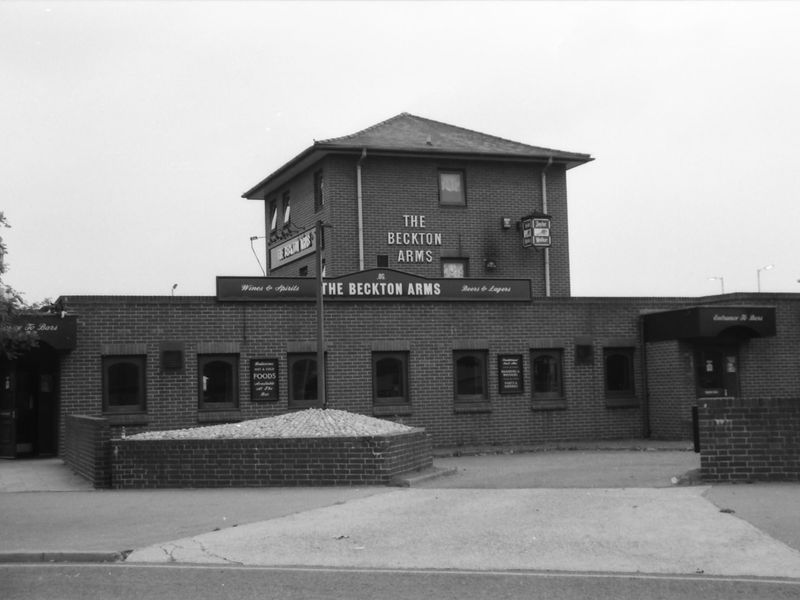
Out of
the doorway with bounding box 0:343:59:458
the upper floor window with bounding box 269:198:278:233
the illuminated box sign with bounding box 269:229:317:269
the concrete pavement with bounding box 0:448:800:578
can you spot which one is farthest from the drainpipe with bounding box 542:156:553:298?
the concrete pavement with bounding box 0:448:800:578

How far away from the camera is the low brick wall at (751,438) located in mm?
14180

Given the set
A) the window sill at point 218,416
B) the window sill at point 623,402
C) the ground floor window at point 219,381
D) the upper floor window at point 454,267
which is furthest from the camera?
the upper floor window at point 454,267

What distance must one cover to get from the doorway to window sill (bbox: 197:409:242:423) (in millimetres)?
3081

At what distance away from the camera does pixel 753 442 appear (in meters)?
14.2

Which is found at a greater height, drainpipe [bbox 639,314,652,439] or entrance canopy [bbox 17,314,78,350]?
entrance canopy [bbox 17,314,78,350]

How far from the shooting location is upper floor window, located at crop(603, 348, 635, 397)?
26422 mm

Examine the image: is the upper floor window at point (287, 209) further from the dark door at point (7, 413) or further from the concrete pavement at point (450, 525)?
the concrete pavement at point (450, 525)

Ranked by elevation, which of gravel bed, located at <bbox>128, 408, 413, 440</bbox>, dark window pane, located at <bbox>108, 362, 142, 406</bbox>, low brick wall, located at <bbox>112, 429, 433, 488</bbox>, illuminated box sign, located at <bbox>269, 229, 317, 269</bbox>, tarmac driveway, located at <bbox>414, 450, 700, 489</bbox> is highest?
illuminated box sign, located at <bbox>269, 229, 317, 269</bbox>

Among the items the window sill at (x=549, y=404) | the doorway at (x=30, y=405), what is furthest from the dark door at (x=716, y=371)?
the doorway at (x=30, y=405)

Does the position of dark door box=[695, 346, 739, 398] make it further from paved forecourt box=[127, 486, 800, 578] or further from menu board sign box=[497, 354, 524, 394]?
paved forecourt box=[127, 486, 800, 578]

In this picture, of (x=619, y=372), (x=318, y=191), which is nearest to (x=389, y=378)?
(x=619, y=372)

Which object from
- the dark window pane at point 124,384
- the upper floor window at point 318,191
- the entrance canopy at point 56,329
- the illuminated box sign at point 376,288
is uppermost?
the upper floor window at point 318,191

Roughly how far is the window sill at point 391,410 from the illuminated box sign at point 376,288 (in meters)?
2.45

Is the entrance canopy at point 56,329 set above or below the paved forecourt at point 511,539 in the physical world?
above
